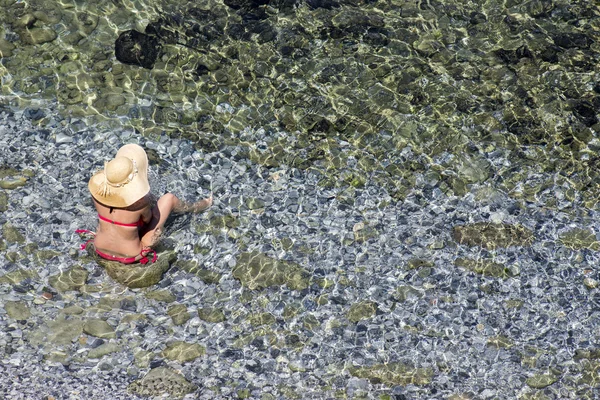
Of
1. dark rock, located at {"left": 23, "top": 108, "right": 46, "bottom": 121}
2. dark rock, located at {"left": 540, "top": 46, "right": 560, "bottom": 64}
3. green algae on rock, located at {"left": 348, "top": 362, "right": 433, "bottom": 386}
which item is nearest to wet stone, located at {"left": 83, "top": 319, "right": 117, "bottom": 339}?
green algae on rock, located at {"left": 348, "top": 362, "right": 433, "bottom": 386}

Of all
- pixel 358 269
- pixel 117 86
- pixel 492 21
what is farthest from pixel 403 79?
pixel 117 86

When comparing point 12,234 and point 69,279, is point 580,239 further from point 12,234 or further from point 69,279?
point 12,234

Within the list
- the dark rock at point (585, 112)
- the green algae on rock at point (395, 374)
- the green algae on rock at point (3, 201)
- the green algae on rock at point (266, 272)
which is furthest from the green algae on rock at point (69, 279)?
the dark rock at point (585, 112)

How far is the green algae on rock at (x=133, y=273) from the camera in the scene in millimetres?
7480

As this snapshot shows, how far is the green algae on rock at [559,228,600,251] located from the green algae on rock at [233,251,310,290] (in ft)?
9.95

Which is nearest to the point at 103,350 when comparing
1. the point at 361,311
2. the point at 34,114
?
the point at 361,311

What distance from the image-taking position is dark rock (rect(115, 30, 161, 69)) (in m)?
10.0

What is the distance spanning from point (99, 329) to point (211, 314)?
3.73 ft

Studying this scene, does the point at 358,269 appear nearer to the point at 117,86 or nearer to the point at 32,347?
the point at 32,347

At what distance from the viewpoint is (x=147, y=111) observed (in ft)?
31.2

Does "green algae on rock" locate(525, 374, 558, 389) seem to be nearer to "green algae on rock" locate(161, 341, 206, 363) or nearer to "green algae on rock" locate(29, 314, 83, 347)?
"green algae on rock" locate(161, 341, 206, 363)

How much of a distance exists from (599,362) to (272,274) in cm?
349

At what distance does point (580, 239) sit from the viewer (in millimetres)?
8133

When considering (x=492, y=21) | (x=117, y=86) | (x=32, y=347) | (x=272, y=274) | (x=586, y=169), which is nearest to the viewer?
(x=32, y=347)
